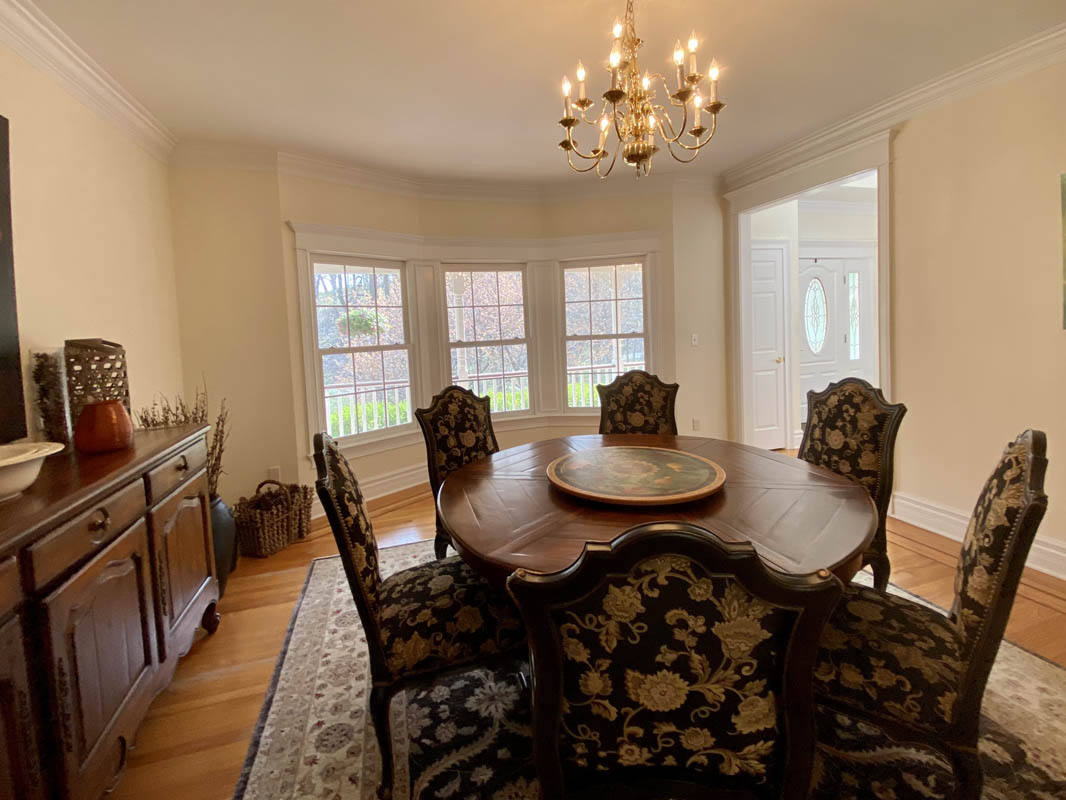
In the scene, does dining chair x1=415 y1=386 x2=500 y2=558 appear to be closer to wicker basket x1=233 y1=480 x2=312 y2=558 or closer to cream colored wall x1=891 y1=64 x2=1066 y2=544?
wicker basket x1=233 y1=480 x2=312 y2=558

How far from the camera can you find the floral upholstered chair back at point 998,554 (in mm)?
1155

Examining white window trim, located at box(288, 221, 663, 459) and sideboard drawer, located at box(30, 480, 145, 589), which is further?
white window trim, located at box(288, 221, 663, 459)

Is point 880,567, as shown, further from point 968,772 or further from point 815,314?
point 815,314

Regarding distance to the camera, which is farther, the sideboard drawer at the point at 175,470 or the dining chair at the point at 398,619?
the sideboard drawer at the point at 175,470

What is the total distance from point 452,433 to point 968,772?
221 cm

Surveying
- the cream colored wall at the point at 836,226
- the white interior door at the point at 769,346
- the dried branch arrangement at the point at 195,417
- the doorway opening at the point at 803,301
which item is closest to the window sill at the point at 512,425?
the dried branch arrangement at the point at 195,417

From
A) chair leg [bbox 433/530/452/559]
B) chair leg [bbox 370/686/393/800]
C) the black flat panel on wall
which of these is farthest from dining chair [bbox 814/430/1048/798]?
the black flat panel on wall

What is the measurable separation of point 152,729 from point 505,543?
1496 mm

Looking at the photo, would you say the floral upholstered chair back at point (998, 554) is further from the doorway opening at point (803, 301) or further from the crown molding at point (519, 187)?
the crown molding at point (519, 187)

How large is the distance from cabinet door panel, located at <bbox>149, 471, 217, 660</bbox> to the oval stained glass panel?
5937 mm

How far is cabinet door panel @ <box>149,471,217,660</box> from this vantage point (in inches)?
75.5

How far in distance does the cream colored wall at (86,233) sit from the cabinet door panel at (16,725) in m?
1.37

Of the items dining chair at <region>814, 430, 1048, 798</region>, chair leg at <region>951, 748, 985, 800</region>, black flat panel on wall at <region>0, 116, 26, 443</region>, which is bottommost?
chair leg at <region>951, 748, 985, 800</region>

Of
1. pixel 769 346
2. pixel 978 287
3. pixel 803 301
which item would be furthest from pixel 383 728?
pixel 803 301
